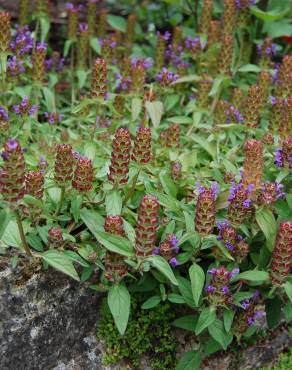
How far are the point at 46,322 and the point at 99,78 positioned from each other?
4.40 ft

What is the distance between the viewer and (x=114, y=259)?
3.00 meters

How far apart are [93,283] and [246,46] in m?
2.74

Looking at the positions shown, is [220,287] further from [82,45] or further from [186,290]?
[82,45]

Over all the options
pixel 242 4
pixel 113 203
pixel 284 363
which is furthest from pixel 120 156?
pixel 242 4

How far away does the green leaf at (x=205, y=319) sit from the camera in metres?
3.03

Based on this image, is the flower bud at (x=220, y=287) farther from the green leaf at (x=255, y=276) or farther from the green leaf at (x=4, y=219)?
the green leaf at (x=4, y=219)

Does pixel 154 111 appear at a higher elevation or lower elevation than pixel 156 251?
higher

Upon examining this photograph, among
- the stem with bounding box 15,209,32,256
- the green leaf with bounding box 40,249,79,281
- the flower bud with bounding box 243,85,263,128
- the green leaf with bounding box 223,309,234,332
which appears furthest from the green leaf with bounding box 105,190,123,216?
the flower bud with bounding box 243,85,263,128

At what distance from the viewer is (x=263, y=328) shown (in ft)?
11.9

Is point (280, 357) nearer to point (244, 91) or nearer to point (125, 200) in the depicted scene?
point (125, 200)

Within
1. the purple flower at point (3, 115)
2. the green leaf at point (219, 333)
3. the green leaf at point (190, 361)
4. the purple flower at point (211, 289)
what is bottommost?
the green leaf at point (190, 361)

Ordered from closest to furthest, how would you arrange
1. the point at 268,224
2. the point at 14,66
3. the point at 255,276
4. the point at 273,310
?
the point at 255,276 → the point at 268,224 → the point at 273,310 → the point at 14,66

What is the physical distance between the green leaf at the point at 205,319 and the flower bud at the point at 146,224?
1.59ft

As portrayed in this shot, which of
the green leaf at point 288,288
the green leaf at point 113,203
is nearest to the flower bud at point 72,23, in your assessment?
the green leaf at point 113,203
